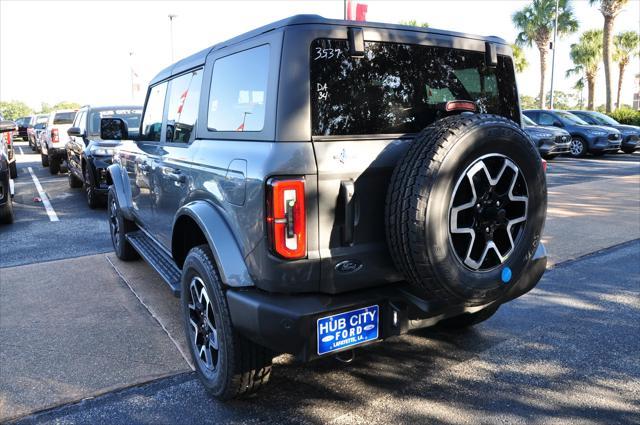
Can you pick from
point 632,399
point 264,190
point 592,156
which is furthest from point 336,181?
point 592,156

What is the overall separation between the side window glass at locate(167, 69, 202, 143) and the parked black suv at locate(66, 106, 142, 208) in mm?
4312

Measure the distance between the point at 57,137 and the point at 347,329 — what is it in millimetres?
12897

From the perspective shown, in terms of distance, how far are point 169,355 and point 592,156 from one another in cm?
1764

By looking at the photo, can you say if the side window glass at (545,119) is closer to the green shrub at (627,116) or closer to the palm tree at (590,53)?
the green shrub at (627,116)

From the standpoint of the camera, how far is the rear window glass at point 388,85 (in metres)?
2.51

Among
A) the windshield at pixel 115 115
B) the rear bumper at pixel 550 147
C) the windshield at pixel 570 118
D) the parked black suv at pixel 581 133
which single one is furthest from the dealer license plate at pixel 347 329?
the windshield at pixel 570 118

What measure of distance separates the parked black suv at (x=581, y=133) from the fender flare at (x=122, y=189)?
15001mm

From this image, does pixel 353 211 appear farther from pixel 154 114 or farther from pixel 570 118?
pixel 570 118

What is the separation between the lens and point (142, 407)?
2830mm

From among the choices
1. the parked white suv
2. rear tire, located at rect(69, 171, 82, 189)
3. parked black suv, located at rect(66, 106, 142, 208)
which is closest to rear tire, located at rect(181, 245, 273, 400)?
parked black suv, located at rect(66, 106, 142, 208)

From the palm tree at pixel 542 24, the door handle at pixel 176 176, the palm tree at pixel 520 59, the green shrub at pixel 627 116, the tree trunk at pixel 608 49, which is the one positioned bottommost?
the door handle at pixel 176 176

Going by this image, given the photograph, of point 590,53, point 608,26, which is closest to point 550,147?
point 608,26

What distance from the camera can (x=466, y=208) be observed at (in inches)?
96.9

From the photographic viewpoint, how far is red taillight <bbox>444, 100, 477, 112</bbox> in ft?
9.31
